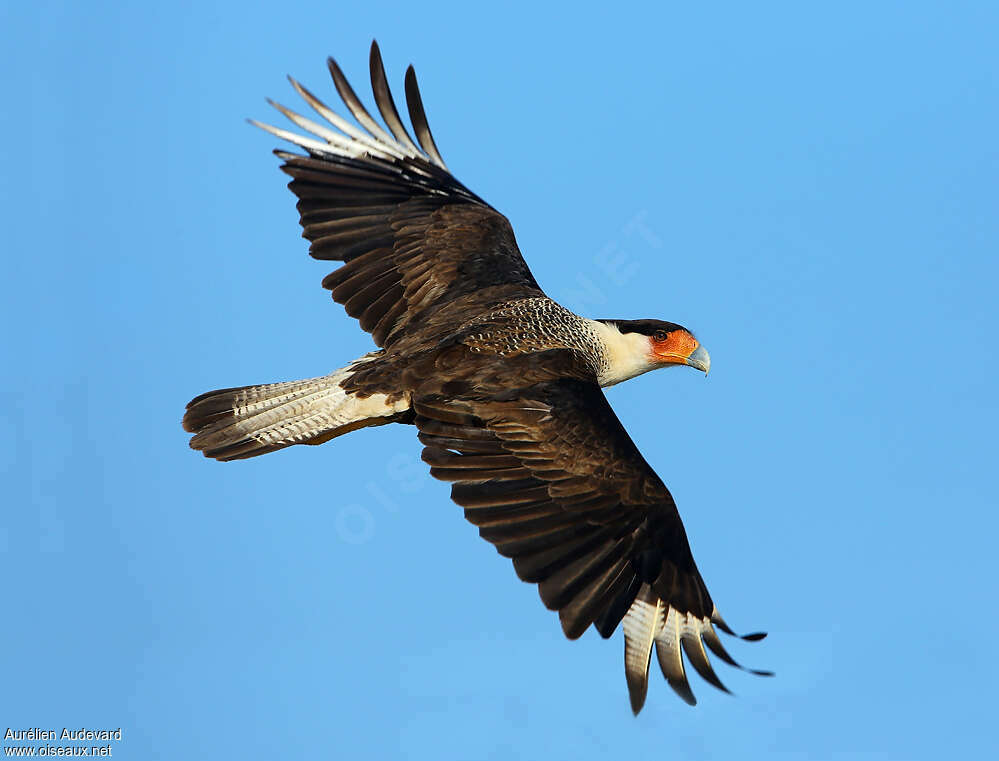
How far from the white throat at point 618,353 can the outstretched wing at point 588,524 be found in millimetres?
1256

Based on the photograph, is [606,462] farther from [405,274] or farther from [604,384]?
[405,274]

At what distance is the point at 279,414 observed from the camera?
7594 millimetres

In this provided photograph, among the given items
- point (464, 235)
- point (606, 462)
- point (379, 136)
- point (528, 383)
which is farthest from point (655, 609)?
point (379, 136)

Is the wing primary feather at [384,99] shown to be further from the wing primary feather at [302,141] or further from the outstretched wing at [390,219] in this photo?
the wing primary feather at [302,141]

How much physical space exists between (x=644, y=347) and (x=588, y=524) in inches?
84.9

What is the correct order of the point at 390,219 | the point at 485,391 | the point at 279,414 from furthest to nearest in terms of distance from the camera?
the point at 390,219 → the point at 279,414 → the point at 485,391

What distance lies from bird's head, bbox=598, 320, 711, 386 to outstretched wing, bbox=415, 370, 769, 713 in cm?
131

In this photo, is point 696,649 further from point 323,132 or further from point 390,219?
point 323,132

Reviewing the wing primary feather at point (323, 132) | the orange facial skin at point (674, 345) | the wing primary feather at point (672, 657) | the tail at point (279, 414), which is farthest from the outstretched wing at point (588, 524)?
the wing primary feather at point (323, 132)

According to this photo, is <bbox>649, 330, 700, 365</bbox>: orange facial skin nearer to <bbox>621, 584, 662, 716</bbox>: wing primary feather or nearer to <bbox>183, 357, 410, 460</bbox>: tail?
<bbox>183, 357, 410, 460</bbox>: tail

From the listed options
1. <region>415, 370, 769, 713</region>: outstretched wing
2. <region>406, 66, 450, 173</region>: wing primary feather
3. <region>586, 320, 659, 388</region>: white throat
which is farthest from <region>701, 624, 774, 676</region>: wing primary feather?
<region>406, 66, 450, 173</region>: wing primary feather

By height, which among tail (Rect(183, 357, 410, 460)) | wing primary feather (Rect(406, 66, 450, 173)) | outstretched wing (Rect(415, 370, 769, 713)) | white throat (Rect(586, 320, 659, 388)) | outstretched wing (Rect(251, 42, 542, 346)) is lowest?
outstretched wing (Rect(415, 370, 769, 713))

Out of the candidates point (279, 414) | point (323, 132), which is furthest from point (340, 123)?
point (279, 414)

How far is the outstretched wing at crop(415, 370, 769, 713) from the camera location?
638cm
